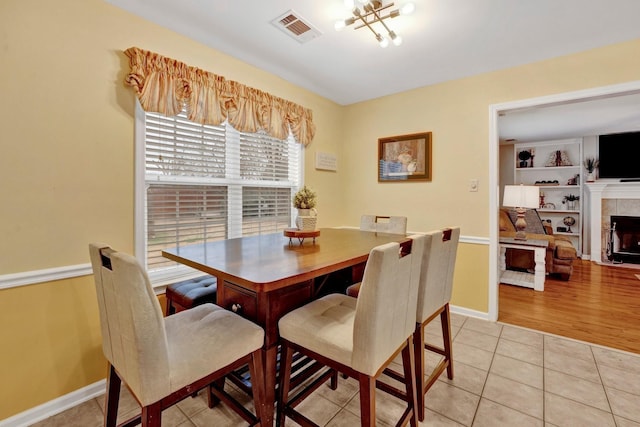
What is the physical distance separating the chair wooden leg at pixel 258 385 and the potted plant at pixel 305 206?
0.88 meters

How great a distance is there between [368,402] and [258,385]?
48cm

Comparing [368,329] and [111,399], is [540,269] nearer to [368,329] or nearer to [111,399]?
[368,329]

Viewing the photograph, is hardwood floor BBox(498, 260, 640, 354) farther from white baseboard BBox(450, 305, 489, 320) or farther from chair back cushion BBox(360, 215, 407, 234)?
chair back cushion BBox(360, 215, 407, 234)

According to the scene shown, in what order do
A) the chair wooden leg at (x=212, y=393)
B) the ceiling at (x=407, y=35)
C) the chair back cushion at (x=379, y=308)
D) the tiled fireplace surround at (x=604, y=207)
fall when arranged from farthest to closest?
the tiled fireplace surround at (x=604, y=207) < the ceiling at (x=407, y=35) < the chair wooden leg at (x=212, y=393) < the chair back cushion at (x=379, y=308)

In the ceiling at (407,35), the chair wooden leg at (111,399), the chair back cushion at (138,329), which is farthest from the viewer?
the ceiling at (407,35)

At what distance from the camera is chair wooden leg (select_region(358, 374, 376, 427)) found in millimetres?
1089

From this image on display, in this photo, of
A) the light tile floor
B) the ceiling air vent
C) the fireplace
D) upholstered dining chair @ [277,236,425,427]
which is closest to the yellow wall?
the light tile floor

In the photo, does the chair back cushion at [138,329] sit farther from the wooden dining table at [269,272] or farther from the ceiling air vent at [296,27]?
the ceiling air vent at [296,27]

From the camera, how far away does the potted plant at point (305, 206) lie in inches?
75.4

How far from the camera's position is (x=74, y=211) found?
1.69m

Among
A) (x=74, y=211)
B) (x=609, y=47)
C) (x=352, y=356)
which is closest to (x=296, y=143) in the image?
(x=74, y=211)

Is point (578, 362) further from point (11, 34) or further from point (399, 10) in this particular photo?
point (11, 34)

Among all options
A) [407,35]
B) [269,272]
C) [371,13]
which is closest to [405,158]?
[407,35]

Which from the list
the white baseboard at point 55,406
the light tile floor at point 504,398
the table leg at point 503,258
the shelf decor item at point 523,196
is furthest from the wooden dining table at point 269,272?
the table leg at point 503,258
